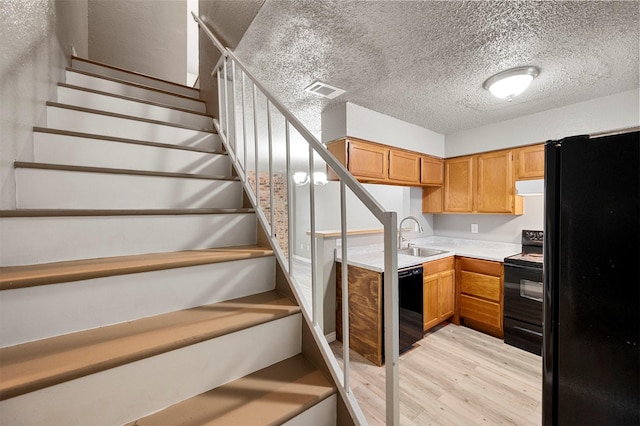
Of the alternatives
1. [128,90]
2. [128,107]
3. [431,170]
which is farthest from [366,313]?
[128,90]

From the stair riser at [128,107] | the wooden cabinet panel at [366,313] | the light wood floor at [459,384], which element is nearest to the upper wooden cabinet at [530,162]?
the light wood floor at [459,384]

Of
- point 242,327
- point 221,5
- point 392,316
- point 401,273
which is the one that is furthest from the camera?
point 401,273

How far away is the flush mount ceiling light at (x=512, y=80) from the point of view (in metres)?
1.99

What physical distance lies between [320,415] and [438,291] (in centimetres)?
230

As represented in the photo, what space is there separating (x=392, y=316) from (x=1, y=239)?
146 centimetres

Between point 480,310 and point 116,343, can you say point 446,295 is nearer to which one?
point 480,310

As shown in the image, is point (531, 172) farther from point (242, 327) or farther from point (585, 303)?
point (242, 327)

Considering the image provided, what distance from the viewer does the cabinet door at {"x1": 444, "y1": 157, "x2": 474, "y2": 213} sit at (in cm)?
343

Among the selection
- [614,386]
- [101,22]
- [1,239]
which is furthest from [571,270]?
[101,22]

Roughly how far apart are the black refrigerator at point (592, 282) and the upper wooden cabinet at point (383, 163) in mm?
1930

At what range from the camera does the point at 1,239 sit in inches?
38.3

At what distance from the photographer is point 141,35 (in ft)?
12.2

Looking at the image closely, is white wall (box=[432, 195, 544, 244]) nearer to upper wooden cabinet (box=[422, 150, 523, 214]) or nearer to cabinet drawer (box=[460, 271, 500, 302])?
upper wooden cabinet (box=[422, 150, 523, 214])

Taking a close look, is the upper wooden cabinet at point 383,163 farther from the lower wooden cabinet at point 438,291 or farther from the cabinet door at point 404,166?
the lower wooden cabinet at point 438,291
